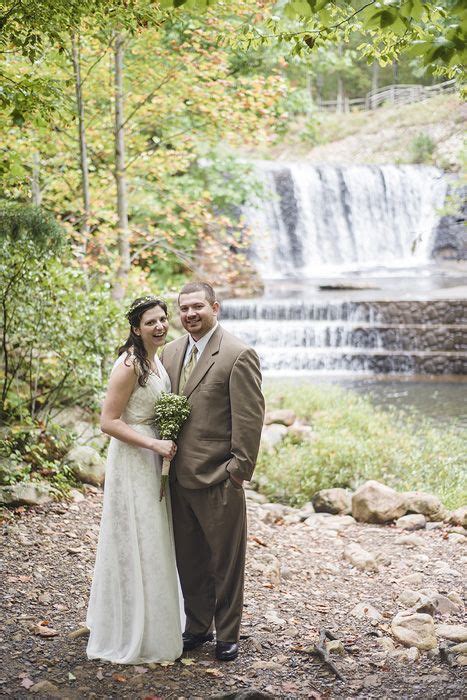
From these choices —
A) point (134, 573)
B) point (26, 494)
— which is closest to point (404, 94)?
point (26, 494)

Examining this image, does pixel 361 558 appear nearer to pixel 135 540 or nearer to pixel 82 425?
pixel 135 540

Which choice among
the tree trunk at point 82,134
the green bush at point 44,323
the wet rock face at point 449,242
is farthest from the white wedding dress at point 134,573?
the wet rock face at point 449,242

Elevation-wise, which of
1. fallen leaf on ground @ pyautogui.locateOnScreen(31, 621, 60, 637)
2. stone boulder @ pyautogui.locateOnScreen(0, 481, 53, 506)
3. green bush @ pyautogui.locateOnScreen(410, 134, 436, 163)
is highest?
green bush @ pyautogui.locateOnScreen(410, 134, 436, 163)

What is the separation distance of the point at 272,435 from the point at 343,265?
1678 cm

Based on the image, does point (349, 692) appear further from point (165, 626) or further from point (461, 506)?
point (461, 506)

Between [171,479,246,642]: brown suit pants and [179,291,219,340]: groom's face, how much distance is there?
786 mm

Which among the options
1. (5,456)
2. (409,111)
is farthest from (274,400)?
(409,111)

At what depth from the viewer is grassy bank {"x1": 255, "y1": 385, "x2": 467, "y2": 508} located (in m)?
7.79

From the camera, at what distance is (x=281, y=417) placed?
10117 mm

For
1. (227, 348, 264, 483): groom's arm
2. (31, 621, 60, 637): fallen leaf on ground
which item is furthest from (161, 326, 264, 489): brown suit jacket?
(31, 621, 60, 637): fallen leaf on ground

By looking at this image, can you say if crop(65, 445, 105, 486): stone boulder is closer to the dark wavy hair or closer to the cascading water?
the dark wavy hair

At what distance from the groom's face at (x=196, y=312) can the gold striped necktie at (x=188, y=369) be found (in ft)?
0.49

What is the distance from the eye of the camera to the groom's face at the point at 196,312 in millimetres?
3707

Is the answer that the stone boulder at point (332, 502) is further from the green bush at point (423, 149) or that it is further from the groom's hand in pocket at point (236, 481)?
the green bush at point (423, 149)
